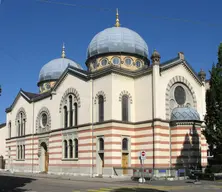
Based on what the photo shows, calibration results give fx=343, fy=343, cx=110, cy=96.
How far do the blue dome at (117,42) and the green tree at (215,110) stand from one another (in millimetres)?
13690

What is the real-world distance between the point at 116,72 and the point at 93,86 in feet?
10.1

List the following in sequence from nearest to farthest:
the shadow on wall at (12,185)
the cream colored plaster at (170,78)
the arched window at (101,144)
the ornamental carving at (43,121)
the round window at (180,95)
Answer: the shadow on wall at (12,185) < the cream colored plaster at (170,78) < the arched window at (101,144) < the round window at (180,95) < the ornamental carving at (43,121)

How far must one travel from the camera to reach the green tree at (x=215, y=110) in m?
28.1

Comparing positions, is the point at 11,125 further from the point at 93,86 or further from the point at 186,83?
the point at 186,83

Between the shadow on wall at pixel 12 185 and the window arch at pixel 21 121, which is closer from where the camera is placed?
the shadow on wall at pixel 12 185

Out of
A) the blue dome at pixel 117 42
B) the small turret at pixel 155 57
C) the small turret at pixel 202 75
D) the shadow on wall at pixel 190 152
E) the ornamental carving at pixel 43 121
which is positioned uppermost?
the blue dome at pixel 117 42

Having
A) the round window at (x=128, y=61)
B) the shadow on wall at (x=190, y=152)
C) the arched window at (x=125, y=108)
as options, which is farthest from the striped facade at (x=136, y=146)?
the round window at (x=128, y=61)

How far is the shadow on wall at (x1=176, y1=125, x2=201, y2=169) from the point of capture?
32.6 meters

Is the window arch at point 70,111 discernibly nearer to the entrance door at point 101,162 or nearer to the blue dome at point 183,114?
the entrance door at point 101,162

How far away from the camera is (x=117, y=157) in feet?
105

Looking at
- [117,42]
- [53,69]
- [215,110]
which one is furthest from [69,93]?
[215,110]

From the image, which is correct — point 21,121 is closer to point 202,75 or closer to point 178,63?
point 178,63

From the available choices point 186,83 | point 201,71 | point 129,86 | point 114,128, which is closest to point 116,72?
point 129,86

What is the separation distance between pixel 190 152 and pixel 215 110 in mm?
5959
